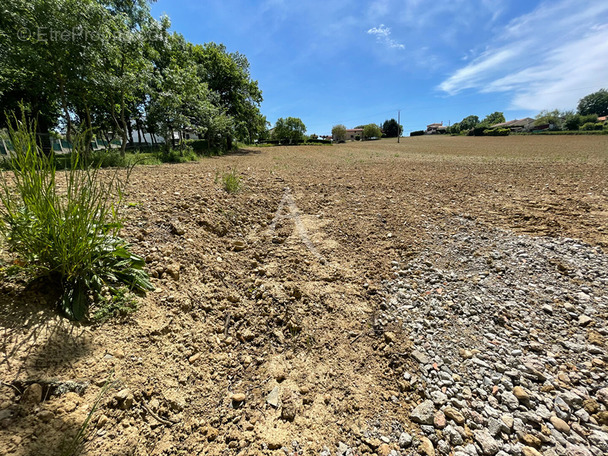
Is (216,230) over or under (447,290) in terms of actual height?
over

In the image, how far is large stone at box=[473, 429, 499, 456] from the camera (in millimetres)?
1395

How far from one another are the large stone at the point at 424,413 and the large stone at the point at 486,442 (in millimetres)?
243

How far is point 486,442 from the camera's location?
56.4 inches

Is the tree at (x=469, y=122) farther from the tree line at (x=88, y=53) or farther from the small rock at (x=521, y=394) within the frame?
the small rock at (x=521, y=394)

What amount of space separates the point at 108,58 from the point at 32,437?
491 inches

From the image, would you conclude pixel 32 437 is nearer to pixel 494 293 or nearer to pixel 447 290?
pixel 447 290

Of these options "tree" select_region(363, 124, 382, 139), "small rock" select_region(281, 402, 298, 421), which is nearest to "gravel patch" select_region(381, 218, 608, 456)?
"small rock" select_region(281, 402, 298, 421)

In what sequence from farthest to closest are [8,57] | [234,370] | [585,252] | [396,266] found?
1. [8,57]
2. [396,266]
3. [585,252]
4. [234,370]

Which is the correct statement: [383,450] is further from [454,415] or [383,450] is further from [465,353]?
[465,353]

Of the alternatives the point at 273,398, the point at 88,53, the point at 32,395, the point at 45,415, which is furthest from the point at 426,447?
the point at 88,53

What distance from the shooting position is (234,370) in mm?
1975

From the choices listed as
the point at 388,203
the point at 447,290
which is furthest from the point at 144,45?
the point at 447,290

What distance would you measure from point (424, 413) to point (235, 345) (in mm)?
1577

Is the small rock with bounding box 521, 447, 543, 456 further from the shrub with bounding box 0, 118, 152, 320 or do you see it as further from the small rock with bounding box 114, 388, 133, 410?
the shrub with bounding box 0, 118, 152, 320
